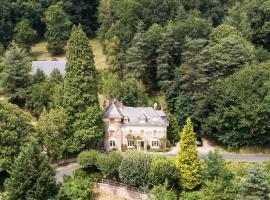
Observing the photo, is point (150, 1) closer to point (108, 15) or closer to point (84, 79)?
point (108, 15)

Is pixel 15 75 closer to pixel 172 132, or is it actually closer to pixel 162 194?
pixel 172 132

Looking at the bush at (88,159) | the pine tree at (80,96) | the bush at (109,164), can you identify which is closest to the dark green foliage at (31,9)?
the pine tree at (80,96)

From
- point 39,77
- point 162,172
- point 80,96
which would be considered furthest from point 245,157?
point 39,77

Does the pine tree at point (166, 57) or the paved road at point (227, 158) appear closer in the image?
the paved road at point (227, 158)

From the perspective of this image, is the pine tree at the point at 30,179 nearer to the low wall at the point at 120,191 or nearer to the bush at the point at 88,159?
the bush at the point at 88,159

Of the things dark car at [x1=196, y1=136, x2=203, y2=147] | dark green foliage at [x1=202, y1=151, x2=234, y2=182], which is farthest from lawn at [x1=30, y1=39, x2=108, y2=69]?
dark green foliage at [x1=202, y1=151, x2=234, y2=182]
